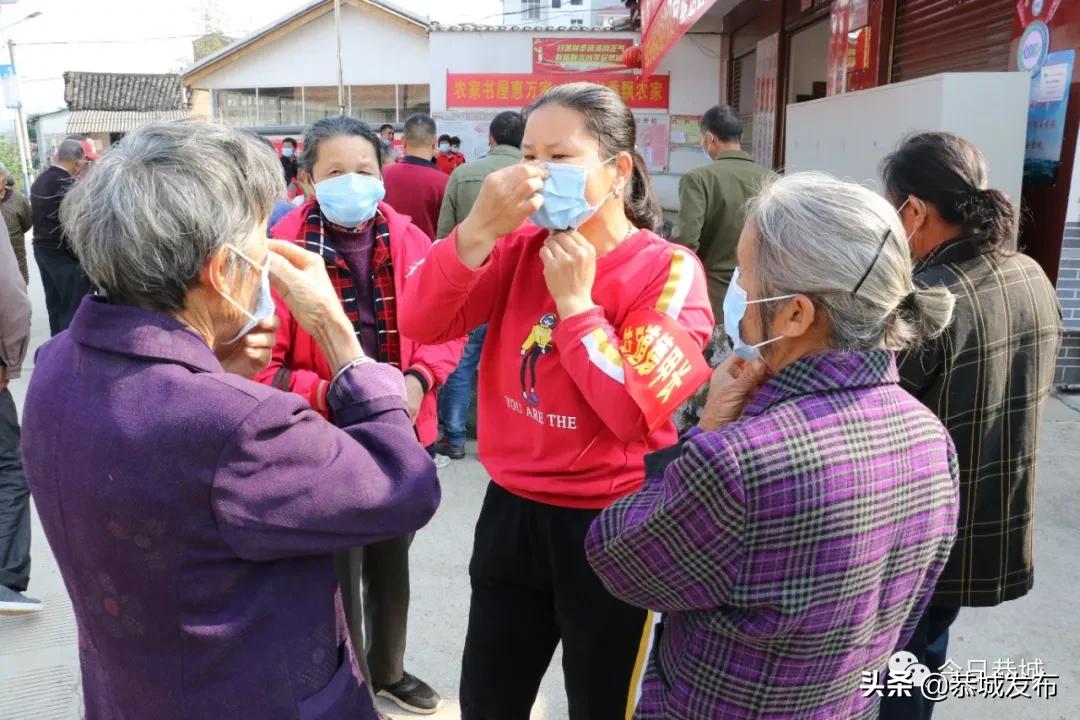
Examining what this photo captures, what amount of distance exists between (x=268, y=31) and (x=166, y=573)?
63.5ft

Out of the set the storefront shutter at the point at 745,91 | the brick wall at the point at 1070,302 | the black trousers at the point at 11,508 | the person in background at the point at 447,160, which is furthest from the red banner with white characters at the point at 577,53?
the black trousers at the point at 11,508

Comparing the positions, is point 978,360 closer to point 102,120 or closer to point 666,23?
point 666,23

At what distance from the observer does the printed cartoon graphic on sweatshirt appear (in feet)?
5.60

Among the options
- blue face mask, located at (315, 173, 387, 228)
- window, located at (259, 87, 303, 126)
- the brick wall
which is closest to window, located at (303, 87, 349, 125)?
window, located at (259, 87, 303, 126)

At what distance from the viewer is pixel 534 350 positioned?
173 centimetres

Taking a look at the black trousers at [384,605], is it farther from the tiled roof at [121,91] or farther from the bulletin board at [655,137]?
the tiled roof at [121,91]

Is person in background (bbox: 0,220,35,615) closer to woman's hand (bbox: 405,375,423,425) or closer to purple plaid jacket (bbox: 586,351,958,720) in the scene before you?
woman's hand (bbox: 405,375,423,425)

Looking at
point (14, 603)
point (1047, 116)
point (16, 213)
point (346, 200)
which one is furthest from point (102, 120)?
point (346, 200)

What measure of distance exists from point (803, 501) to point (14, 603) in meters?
3.06

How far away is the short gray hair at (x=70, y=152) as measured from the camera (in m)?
6.01

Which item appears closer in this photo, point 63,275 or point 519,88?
point 63,275

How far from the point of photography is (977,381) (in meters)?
1.79

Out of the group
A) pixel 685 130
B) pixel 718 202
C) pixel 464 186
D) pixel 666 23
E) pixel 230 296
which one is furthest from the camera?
pixel 685 130

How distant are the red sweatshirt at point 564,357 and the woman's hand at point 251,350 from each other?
411 millimetres
